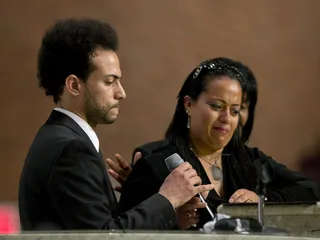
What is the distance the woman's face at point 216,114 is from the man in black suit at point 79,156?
37 centimetres

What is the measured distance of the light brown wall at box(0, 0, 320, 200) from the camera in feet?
8.04

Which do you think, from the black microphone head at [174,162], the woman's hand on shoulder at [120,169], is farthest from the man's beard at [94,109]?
the woman's hand on shoulder at [120,169]

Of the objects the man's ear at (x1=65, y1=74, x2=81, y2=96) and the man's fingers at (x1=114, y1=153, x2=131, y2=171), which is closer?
the man's ear at (x1=65, y1=74, x2=81, y2=96)

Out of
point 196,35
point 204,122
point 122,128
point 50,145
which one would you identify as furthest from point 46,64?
point 196,35

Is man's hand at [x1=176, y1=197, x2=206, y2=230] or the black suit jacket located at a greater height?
the black suit jacket

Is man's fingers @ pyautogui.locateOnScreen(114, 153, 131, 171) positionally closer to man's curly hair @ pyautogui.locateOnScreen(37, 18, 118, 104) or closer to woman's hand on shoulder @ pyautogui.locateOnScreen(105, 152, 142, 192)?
woman's hand on shoulder @ pyautogui.locateOnScreen(105, 152, 142, 192)

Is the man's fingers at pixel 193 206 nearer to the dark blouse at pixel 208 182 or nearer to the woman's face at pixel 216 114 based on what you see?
the dark blouse at pixel 208 182

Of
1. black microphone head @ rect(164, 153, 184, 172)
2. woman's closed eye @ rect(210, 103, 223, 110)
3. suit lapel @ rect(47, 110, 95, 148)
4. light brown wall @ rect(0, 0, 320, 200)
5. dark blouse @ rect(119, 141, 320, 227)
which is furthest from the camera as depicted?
light brown wall @ rect(0, 0, 320, 200)

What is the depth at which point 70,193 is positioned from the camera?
1340 mm

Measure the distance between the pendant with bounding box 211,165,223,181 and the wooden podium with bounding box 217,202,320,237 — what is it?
323 mm

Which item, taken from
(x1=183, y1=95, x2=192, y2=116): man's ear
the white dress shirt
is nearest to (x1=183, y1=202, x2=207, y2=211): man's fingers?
the white dress shirt

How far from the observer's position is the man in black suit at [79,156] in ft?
4.42

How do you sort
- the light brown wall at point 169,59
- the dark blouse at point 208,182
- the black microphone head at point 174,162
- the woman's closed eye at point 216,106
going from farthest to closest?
the light brown wall at point 169,59 < the woman's closed eye at point 216,106 < the dark blouse at point 208,182 < the black microphone head at point 174,162

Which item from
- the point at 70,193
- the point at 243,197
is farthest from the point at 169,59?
the point at 70,193
